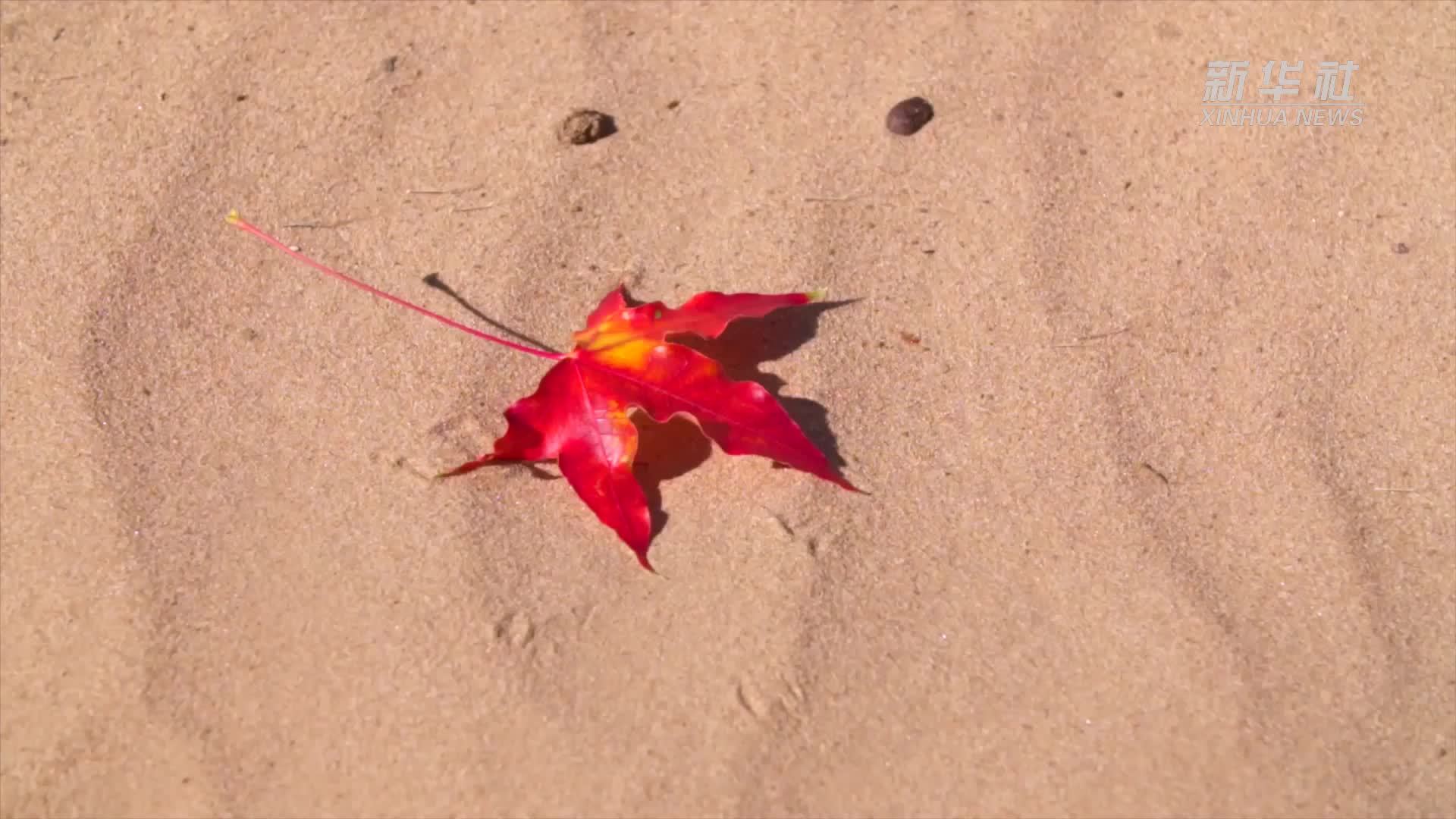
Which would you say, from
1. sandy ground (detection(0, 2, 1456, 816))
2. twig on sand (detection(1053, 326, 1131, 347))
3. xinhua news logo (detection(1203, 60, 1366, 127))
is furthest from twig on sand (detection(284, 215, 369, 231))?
xinhua news logo (detection(1203, 60, 1366, 127))

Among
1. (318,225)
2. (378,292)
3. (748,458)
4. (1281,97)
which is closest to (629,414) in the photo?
(748,458)

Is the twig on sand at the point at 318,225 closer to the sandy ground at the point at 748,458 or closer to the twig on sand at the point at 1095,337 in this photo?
the sandy ground at the point at 748,458

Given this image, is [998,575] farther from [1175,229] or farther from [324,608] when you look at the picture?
[324,608]

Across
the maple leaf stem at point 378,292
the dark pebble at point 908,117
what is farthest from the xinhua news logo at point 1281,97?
the maple leaf stem at point 378,292

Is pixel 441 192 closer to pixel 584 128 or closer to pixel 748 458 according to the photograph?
pixel 584 128

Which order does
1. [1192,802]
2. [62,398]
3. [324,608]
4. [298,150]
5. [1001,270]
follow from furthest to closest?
1. [298,150]
2. [1001,270]
3. [62,398]
4. [324,608]
5. [1192,802]

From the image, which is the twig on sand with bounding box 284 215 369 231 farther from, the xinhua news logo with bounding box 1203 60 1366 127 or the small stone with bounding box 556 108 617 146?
the xinhua news logo with bounding box 1203 60 1366 127

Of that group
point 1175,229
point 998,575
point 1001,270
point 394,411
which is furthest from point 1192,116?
point 394,411
